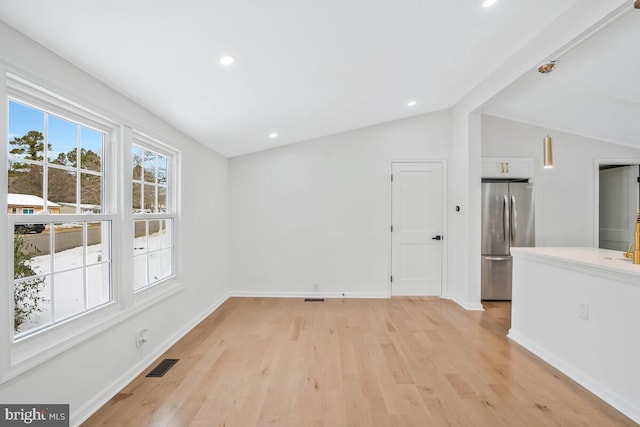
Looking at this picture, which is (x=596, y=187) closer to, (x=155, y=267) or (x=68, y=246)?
(x=155, y=267)

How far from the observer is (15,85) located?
1.55 m

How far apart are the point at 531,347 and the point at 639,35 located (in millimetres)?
2736

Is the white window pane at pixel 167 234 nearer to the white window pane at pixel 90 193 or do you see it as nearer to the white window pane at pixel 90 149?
the white window pane at pixel 90 193

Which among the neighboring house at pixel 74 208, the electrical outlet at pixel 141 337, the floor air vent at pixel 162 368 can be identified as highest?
the neighboring house at pixel 74 208

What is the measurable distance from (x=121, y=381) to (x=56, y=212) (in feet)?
4.30

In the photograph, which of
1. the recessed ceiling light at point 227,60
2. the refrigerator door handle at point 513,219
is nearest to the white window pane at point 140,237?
the recessed ceiling light at point 227,60

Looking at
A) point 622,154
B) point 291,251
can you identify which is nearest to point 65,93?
point 291,251

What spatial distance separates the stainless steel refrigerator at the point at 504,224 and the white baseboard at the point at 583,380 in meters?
1.48

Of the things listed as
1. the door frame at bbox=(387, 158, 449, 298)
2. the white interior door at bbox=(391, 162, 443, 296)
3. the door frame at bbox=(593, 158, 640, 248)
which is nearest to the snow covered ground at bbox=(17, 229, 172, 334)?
the door frame at bbox=(387, 158, 449, 298)

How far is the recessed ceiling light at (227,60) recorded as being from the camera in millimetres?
2096

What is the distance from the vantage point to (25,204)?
1.65 metres

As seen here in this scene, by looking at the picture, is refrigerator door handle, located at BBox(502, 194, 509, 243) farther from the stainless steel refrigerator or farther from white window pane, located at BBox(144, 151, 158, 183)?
white window pane, located at BBox(144, 151, 158, 183)

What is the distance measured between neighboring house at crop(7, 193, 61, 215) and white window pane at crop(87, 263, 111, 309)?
559 mm

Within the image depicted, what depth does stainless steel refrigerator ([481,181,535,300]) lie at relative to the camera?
177 inches
